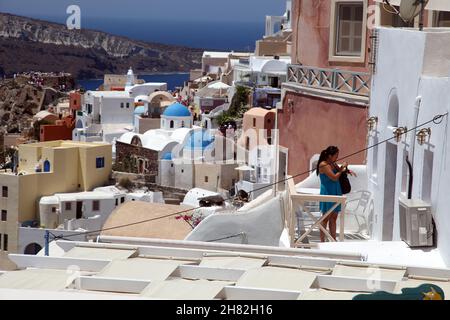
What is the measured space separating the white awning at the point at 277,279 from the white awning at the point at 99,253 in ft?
3.31

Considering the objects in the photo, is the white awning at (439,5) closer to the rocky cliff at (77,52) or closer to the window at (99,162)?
the window at (99,162)

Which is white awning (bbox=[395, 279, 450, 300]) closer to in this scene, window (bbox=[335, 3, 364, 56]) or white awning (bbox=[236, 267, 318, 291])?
white awning (bbox=[236, 267, 318, 291])

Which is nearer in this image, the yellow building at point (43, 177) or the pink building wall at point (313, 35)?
the pink building wall at point (313, 35)

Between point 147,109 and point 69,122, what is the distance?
17.6ft

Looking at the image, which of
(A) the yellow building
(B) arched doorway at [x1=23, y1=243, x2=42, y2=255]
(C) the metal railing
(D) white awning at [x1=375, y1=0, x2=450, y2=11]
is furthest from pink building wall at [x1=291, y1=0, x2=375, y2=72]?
(A) the yellow building

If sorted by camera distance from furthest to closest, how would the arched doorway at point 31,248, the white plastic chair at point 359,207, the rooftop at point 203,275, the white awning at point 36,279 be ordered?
the arched doorway at point 31,248 < the white plastic chair at point 359,207 < the white awning at point 36,279 < the rooftop at point 203,275

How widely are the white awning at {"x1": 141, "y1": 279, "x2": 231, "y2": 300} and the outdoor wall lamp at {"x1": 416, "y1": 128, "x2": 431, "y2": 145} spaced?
242 centimetres

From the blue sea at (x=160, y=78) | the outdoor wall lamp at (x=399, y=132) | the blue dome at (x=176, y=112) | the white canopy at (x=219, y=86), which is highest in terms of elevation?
the outdoor wall lamp at (x=399, y=132)

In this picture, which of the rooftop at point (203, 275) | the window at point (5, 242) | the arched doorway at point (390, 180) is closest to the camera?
the rooftop at point (203, 275)

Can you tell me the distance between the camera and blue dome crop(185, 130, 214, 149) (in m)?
41.3

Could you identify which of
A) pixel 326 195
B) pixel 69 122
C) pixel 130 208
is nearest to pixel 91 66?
pixel 69 122

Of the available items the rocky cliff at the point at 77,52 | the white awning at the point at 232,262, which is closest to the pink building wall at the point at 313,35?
the white awning at the point at 232,262

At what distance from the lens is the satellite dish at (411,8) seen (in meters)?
8.30
